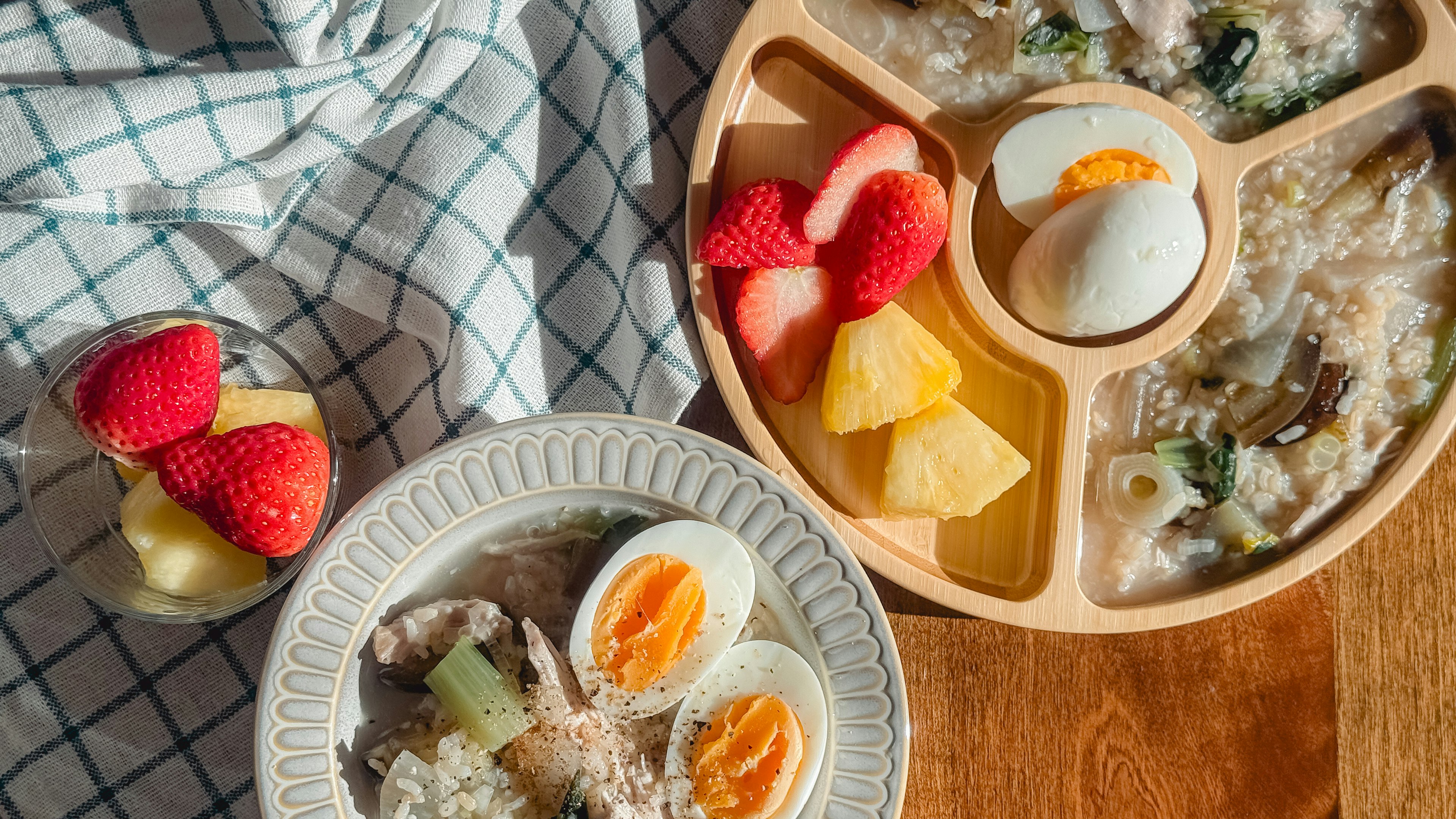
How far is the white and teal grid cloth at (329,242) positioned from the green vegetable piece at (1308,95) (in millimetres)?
871

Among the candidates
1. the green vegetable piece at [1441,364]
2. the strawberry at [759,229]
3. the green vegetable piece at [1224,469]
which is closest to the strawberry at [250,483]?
the strawberry at [759,229]

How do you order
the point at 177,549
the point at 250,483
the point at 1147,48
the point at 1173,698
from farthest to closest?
the point at 1173,698 → the point at 1147,48 → the point at 177,549 → the point at 250,483

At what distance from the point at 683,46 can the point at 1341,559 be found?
1.46m

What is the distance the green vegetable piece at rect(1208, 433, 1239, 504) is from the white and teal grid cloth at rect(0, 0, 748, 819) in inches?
33.2

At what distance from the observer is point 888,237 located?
1.34 metres

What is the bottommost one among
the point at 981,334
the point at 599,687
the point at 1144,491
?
the point at 1144,491

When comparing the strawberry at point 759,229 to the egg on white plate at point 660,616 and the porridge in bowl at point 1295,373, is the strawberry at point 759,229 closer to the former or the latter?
the egg on white plate at point 660,616

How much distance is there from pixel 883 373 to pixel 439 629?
74cm

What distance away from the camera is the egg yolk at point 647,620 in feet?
4.27

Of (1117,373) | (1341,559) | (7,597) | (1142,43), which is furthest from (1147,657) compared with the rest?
(7,597)

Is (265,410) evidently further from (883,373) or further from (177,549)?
(883,373)

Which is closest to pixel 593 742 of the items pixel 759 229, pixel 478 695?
pixel 478 695

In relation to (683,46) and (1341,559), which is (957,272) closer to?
(683,46)

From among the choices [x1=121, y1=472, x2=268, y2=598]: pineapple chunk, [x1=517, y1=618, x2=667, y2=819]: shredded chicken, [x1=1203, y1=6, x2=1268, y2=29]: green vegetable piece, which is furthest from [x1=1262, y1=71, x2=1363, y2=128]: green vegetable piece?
[x1=121, y1=472, x2=268, y2=598]: pineapple chunk
